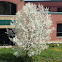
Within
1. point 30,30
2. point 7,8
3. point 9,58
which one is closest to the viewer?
point 30,30

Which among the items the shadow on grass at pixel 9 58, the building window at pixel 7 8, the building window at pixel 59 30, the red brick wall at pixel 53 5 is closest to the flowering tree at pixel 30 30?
the shadow on grass at pixel 9 58

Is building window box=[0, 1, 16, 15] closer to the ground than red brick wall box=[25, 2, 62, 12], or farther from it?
closer to the ground

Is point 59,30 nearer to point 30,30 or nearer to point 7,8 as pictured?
point 7,8

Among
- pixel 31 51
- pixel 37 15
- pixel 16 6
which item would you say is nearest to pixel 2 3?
pixel 16 6

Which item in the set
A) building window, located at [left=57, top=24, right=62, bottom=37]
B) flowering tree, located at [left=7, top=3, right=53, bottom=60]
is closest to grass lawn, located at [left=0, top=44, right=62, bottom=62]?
flowering tree, located at [left=7, top=3, right=53, bottom=60]

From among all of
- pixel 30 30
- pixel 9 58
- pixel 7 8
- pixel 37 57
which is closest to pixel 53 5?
pixel 7 8

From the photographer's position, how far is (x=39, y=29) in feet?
62.3

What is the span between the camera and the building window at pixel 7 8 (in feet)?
96.7

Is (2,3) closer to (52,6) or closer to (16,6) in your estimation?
(16,6)

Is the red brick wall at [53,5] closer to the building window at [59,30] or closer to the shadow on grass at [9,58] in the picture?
the building window at [59,30]

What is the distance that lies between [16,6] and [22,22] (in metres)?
11.4

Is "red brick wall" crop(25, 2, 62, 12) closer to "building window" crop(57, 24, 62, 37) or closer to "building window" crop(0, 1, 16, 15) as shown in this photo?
"building window" crop(57, 24, 62, 37)

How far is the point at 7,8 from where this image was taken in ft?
97.6

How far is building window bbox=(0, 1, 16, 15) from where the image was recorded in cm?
2948
